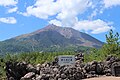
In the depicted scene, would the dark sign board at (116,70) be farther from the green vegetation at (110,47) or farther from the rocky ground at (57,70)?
the green vegetation at (110,47)

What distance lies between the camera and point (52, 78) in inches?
1203

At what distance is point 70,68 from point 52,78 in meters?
2.37

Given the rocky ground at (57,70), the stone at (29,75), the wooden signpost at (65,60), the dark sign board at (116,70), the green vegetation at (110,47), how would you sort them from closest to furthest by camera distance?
the rocky ground at (57,70)
the stone at (29,75)
the wooden signpost at (65,60)
the dark sign board at (116,70)
the green vegetation at (110,47)

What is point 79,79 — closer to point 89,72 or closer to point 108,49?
point 89,72

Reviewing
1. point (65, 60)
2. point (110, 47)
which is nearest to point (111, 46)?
point (110, 47)

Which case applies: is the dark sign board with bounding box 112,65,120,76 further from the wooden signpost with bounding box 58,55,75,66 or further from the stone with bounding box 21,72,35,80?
the stone with bounding box 21,72,35,80

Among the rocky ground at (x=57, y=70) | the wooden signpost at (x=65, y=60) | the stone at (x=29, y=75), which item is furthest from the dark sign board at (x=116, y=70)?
the stone at (x=29, y=75)

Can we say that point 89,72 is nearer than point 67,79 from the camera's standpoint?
No

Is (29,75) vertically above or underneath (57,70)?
underneath

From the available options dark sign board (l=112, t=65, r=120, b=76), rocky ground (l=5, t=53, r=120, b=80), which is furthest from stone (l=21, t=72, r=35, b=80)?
dark sign board (l=112, t=65, r=120, b=76)

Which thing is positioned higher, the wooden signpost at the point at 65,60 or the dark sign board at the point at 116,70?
the wooden signpost at the point at 65,60

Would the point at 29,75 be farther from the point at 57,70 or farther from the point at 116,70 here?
the point at 116,70

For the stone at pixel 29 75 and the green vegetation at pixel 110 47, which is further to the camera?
the green vegetation at pixel 110 47

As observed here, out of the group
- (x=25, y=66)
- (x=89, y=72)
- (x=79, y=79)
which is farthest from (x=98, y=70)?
(x=25, y=66)
